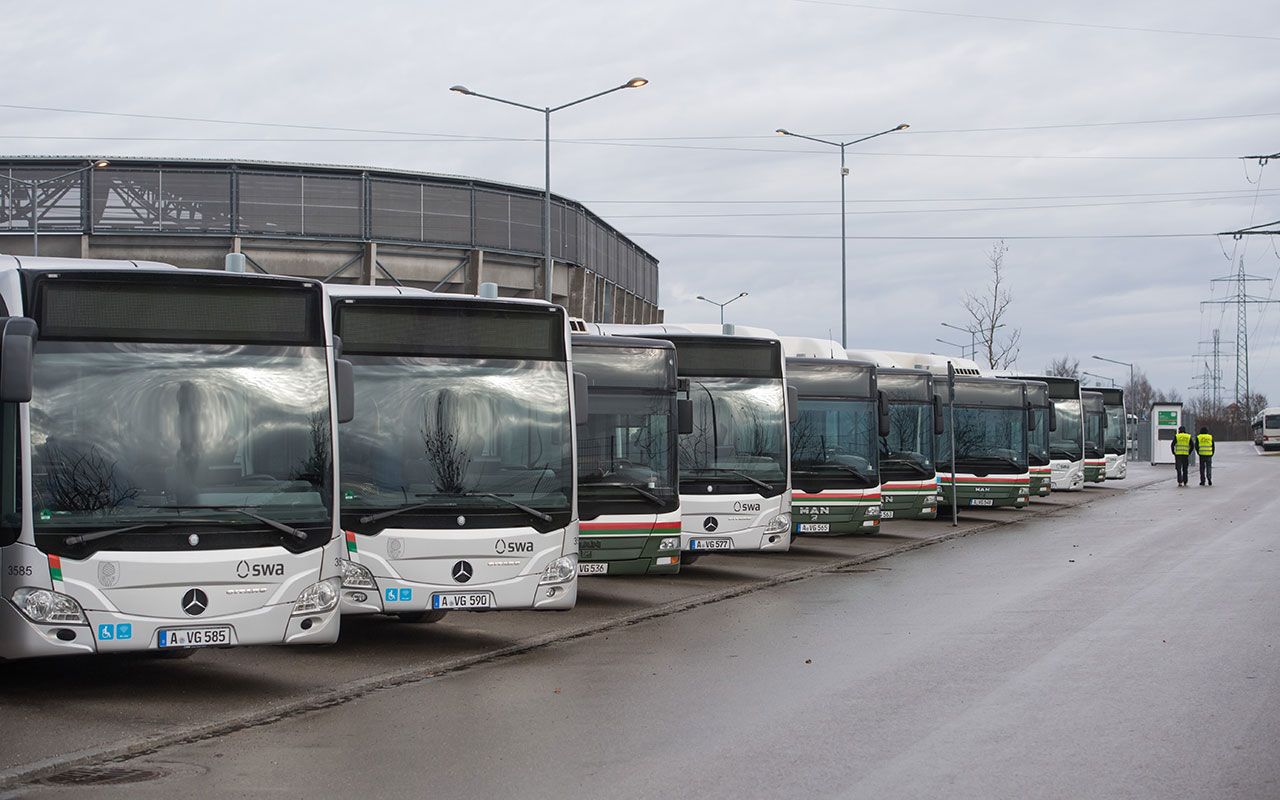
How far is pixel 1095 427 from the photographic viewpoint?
4722cm

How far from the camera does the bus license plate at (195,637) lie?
9.25m

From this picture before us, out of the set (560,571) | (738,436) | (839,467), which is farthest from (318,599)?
(839,467)

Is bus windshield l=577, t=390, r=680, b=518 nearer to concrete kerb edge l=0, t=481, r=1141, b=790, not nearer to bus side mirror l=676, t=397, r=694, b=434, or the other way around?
bus side mirror l=676, t=397, r=694, b=434

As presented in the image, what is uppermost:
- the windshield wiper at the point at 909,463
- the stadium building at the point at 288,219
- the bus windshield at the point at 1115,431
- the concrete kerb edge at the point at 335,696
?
the stadium building at the point at 288,219

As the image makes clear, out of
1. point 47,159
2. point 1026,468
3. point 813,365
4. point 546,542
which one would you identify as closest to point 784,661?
point 546,542

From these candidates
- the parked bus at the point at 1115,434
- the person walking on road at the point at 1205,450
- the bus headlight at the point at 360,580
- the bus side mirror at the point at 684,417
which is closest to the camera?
the bus headlight at the point at 360,580

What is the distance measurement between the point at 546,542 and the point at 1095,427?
38.6 metres

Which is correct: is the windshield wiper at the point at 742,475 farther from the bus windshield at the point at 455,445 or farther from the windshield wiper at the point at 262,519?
the windshield wiper at the point at 262,519

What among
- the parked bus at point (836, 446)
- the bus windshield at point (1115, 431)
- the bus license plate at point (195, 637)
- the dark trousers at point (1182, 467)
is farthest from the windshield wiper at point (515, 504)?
the bus windshield at point (1115, 431)

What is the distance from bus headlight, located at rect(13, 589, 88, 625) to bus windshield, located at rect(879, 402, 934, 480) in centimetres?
1852

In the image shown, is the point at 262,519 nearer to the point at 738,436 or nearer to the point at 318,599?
the point at 318,599

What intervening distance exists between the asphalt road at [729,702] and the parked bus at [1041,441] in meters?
17.7

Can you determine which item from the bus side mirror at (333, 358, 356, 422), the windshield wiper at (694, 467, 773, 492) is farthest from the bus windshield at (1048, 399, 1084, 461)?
the bus side mirror at (333, 358, 356, 422)

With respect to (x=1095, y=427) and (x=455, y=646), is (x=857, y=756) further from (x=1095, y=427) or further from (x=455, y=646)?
(x=1095, y=427)
